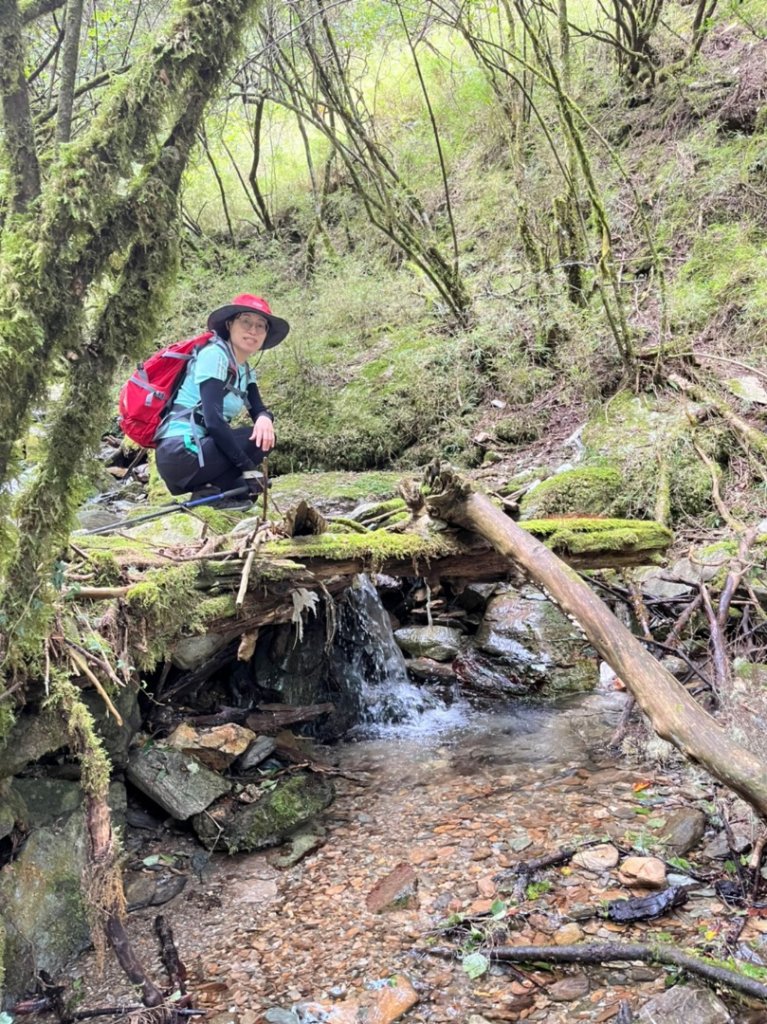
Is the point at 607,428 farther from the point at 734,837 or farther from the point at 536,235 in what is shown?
the point at 734,837

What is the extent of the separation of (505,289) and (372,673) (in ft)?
20.3

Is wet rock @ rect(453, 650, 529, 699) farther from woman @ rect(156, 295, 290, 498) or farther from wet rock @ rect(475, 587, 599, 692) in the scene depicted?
woman @ rect(156, 295, 290, 498)

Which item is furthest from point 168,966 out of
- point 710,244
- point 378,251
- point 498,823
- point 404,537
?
point 378,251

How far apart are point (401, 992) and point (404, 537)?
97.2 inches

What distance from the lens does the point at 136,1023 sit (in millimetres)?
2654

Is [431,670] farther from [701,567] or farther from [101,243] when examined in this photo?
[101,243]

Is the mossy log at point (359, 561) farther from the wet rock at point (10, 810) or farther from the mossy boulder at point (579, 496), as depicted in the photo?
the mossy boulder at point (579, 496)

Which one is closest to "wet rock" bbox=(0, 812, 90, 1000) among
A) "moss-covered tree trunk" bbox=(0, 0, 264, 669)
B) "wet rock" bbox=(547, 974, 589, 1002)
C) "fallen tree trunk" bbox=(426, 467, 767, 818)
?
"moss-covered tree trunk" bbox=(0, 0, 264, 669)

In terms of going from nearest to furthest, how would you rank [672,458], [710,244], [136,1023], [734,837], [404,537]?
[136,1023] → [734,837] → [404,537] → [672,458] → [710,244]

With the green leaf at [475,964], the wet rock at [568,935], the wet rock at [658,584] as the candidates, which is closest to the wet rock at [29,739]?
the green leaf at [475,964]

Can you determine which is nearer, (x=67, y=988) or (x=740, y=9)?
(x=67, y=988)

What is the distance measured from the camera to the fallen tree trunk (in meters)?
2.47

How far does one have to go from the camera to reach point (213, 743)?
4570 mm

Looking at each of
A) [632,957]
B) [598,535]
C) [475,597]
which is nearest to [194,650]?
[598,535]
